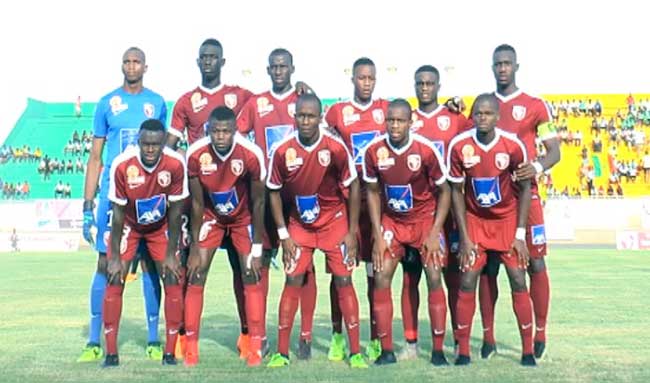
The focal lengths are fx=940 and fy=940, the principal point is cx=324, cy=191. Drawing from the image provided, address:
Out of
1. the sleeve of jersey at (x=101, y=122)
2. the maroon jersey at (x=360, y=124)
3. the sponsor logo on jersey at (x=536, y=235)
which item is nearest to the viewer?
the sponsor logo on jersey at (x=536, y=235)

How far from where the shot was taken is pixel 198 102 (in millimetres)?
8867

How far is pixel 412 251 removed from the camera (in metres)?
8.32

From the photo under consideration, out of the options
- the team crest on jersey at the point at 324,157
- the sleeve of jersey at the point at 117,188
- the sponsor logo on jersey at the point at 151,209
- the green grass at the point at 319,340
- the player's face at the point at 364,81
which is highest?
the player's face at the point at 364,81

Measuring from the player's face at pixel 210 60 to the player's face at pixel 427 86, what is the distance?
6.11 ft

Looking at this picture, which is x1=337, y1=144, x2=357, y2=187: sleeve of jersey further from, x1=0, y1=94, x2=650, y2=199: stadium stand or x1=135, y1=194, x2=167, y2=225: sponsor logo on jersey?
x1=0, y1=94, x2=650, y2=199: stadium stand

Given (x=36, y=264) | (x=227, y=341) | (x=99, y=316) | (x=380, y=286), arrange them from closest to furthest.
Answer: (x=380, y=286), (x=99, y=316), (x=227, y=341), (x=36, y=264)

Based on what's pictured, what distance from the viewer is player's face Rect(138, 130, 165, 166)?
25.4ft

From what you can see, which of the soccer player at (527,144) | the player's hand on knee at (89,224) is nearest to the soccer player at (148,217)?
the player's hand on knee at (89,224)

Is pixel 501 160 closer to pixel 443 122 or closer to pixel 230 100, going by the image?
pixel 443 122

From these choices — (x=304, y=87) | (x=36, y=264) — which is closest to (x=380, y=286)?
(x=304, y=87)

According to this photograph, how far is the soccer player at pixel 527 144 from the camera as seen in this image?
8398mm

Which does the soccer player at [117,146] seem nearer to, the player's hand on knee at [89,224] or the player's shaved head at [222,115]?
the player's hand on knee at [89,224]

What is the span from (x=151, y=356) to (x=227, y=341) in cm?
123

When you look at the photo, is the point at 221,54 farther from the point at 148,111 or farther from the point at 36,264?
the point at 36,264
